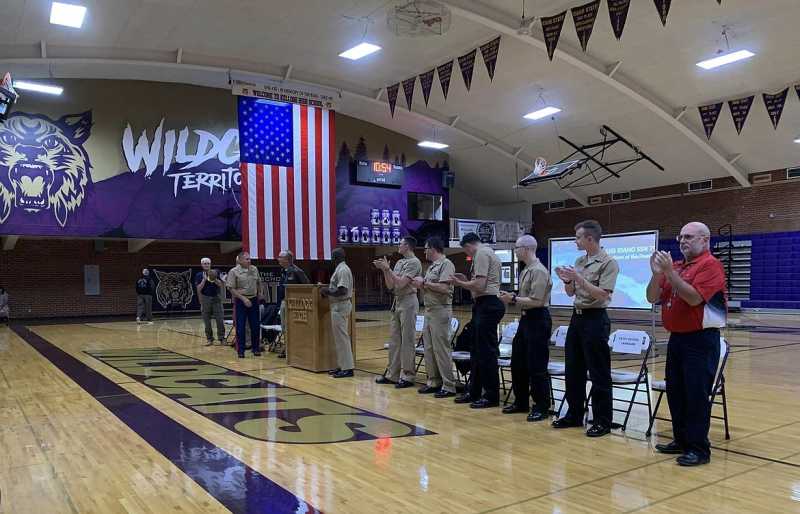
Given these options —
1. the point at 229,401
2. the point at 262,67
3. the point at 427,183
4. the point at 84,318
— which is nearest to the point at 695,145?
the point at 427,183

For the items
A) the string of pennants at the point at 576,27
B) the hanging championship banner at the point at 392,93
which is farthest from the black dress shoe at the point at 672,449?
the hanging championship banner at the point at 392,93

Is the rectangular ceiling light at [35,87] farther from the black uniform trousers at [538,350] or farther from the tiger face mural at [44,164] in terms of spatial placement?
the black uniform trousers at [538,350]

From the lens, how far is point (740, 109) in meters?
15.1

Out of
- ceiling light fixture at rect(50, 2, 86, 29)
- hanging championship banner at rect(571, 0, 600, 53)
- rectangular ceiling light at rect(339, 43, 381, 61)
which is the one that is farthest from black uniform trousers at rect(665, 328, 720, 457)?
ceiling light fixture at rect(50, 2, 86, 29)

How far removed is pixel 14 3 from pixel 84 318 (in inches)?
373

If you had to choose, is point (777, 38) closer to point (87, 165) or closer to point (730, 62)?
point (730, 62)

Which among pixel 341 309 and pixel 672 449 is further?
pixel 341 309

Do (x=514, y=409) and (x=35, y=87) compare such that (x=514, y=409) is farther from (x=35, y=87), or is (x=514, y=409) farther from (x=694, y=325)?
(x=35, y=87)

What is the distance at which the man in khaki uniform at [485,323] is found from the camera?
17.0 feet

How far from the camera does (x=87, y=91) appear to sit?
16.7 metres

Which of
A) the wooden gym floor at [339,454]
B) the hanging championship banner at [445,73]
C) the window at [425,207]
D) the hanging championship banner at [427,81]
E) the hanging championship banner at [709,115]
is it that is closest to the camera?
the wooden gym floor at [339,454]

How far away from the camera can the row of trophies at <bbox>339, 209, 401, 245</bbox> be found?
20938 millimetres

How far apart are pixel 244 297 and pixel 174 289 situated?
11.9 metres

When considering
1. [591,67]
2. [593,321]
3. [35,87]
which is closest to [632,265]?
[593,321]
